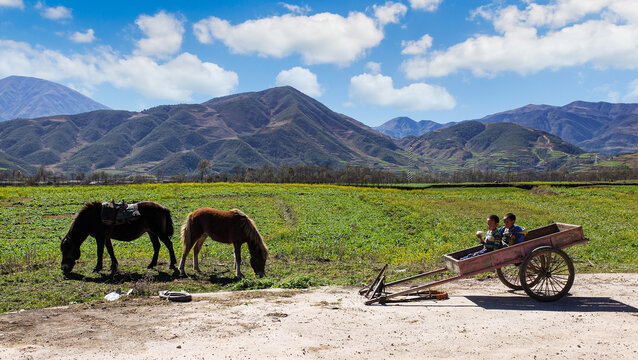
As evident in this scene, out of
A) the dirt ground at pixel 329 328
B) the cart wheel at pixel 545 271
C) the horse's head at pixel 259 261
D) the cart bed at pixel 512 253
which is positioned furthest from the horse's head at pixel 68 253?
the cart wheel at pixel 545 271

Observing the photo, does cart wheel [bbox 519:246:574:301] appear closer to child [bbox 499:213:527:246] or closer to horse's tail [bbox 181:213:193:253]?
child [bbox 499:213:527:246]

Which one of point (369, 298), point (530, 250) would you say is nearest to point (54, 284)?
point (369, 298)

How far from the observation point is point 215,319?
802 centimetres

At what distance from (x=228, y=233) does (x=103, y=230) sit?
449 cm

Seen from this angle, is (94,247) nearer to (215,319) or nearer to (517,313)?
(215,319)

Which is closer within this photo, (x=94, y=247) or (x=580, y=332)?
(x=580, y=332)

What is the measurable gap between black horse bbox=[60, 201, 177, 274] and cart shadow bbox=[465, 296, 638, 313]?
35.7 feet

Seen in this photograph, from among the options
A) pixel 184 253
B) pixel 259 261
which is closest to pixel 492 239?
pixel 259 261

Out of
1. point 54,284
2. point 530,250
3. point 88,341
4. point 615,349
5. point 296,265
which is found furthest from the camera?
point 296,265

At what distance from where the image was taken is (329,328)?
7.55 m

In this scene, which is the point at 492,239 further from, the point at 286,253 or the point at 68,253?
the point at 68,253

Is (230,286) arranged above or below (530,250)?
below

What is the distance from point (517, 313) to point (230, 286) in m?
8.23

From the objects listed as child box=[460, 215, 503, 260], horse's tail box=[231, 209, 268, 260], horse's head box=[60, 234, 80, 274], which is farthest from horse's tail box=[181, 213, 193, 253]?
child box=[460, 215, 503, 260]
